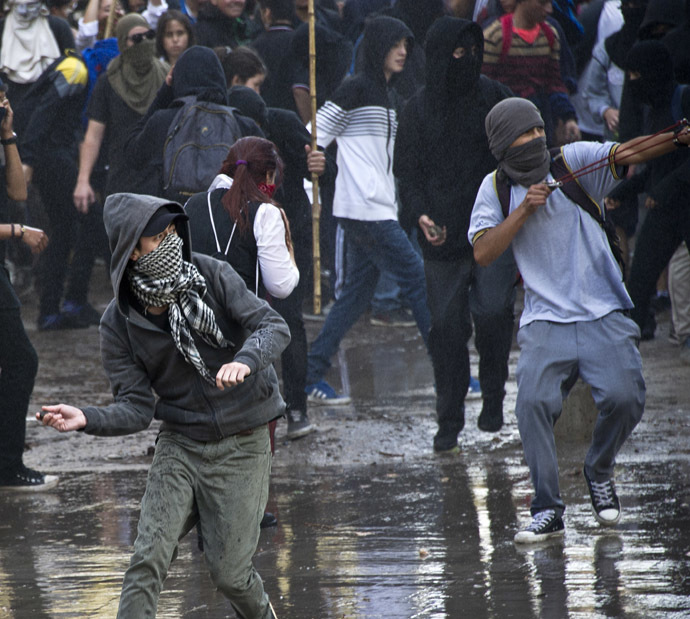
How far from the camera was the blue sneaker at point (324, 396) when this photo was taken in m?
8.22

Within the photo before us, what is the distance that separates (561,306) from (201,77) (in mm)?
2850

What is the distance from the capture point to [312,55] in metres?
7.82

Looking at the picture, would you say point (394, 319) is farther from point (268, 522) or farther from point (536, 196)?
point (536, 196)

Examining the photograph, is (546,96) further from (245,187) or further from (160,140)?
(245,187)

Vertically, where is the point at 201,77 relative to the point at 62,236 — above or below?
above

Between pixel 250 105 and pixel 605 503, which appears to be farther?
pixel 250 105

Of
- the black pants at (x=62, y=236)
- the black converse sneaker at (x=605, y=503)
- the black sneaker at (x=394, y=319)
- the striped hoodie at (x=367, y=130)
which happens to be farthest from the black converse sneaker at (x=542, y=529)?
the black pants at (x=62, y=236)

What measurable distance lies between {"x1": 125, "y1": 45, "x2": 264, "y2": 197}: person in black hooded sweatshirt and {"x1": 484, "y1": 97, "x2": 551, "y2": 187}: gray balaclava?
192 cm

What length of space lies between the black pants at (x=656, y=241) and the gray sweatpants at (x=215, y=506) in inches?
188

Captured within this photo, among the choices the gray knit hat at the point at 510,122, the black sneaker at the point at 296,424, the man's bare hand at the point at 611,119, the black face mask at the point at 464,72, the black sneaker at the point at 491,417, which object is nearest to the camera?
the gray knit hat at the point at 510,122

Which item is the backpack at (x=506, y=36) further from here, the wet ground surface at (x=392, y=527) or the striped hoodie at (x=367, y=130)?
the wet ground surface at (x=392, y=527)

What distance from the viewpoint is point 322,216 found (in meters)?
10.8

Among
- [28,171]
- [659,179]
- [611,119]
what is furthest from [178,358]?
[611,119]

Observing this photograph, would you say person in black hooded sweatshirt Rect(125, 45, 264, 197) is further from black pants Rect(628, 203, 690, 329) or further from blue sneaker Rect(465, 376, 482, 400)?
black pants Rect(628, 203, 690, 329)
